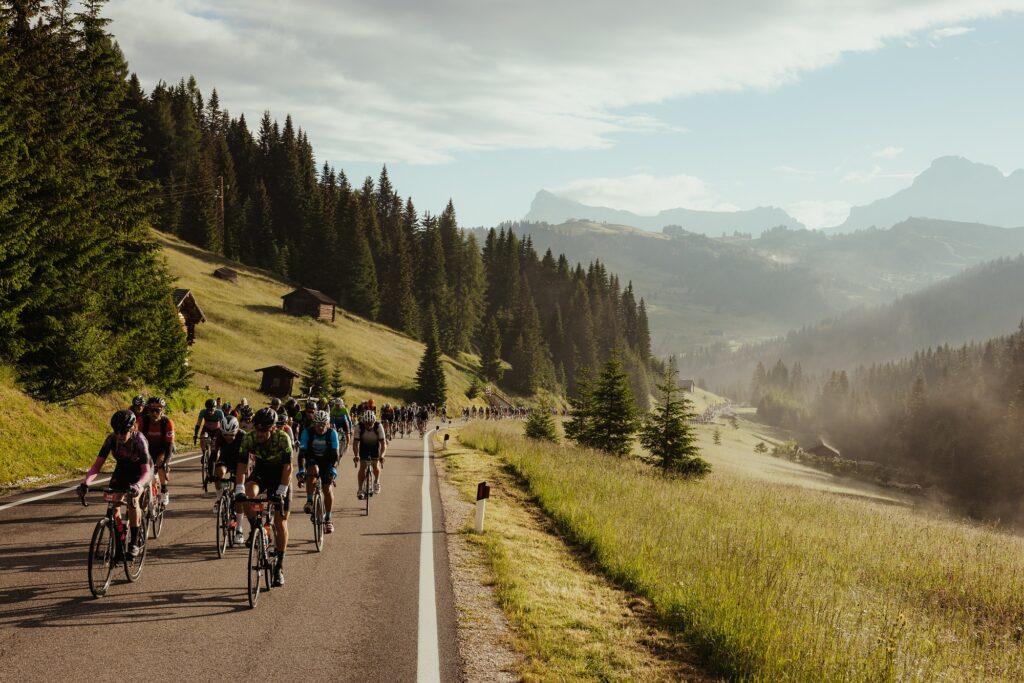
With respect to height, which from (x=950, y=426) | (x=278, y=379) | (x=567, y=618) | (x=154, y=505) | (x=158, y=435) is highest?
(x=158, y=435)

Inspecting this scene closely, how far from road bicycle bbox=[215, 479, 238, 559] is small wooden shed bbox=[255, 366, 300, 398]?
49.5 metres

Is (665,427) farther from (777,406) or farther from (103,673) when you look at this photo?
(777,406)

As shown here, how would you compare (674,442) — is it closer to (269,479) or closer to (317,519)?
(317,519)

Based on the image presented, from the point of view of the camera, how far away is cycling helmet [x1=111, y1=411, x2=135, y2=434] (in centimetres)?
770

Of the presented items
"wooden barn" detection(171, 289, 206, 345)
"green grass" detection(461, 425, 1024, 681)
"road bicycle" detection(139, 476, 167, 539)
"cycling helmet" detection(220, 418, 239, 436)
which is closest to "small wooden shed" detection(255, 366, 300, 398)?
"wooden barn" detection(171, 289, 206, 345)

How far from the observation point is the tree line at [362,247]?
309ft

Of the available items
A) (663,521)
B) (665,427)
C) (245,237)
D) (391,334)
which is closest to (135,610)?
(663,521)

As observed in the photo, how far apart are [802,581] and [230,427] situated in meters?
9.72

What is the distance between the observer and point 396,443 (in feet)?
108

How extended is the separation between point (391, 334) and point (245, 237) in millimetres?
33541

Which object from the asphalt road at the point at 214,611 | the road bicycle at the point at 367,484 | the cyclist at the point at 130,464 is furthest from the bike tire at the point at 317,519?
the road bicycle at the point at 367,484

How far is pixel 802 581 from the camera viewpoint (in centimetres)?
839

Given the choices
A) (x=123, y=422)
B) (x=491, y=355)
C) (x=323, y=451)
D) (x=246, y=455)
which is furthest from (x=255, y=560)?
(x=491, y=355)

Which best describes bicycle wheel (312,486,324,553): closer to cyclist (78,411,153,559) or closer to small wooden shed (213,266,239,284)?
cyclist (78,411,153,559)
